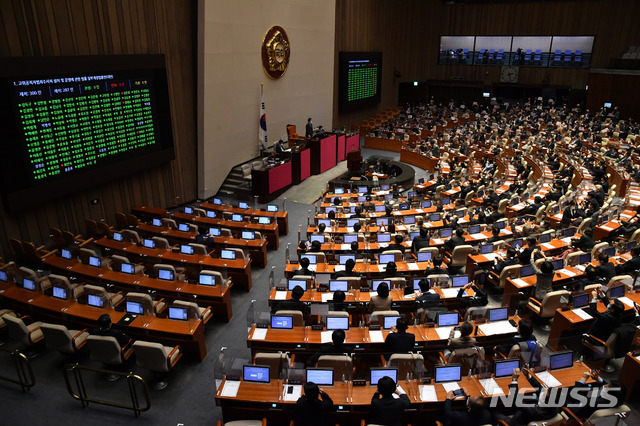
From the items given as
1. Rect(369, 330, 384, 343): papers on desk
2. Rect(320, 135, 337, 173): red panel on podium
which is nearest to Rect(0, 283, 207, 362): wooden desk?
Rect(369, 330, 384, 343): papers on desk

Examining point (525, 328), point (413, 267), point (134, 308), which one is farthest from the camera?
point (413, 267)

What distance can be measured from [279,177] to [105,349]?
36.3ft

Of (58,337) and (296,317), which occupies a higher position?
(296,317)

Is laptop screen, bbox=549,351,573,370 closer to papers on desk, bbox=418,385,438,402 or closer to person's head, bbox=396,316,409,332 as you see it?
papers on desk, bbox=418,385,438,402

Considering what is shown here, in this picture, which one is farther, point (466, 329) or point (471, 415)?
point (466, 329)

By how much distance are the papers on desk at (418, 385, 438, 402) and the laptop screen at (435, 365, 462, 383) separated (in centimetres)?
17

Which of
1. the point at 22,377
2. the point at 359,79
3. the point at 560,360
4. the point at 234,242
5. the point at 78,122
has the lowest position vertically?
the point at 22,377

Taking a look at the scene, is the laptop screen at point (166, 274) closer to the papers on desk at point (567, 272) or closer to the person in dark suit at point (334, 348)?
the person in dark suit at point (334, 348)

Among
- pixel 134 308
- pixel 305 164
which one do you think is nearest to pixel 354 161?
pixel 305 164

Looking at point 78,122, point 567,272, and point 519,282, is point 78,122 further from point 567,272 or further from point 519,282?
point 567,272

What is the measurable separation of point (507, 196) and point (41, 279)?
43.1ft

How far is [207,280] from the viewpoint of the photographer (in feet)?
29.1

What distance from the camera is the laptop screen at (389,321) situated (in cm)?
715

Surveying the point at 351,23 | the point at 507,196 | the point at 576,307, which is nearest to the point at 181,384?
the point at 576,307
